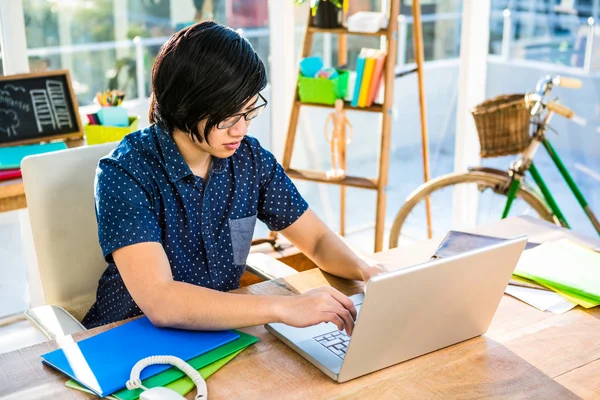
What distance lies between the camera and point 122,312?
160cm

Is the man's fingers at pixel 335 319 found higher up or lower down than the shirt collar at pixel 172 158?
lower down

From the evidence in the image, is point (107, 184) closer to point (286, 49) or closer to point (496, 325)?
point (496, 325)

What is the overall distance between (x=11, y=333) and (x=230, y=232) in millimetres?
1500

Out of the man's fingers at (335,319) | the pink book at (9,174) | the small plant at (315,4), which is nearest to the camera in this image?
the man's fingers at (335,319)

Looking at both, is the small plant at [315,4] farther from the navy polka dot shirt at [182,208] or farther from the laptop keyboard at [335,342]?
the laptop keyboard at [335,342]

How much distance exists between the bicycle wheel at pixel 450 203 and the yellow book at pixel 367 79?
15.8 inches

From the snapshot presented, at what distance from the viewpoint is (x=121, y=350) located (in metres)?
1.24

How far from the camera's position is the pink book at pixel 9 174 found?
2168mm

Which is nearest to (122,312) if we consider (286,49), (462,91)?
(286,49)

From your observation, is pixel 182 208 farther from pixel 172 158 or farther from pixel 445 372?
pixel 445 372

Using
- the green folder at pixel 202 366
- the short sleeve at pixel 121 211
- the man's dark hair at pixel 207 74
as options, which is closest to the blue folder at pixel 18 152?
the short sleeve at pixel 121 211

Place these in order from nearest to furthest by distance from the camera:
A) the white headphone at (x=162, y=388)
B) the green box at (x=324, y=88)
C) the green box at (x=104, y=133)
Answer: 1. the white headphone at (x=162, y=388)
2. the green box at (x=104, y=133)
3. the green box at (x=324, y=88)

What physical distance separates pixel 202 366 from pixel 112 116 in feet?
4.57

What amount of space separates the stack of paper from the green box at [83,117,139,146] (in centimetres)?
131
